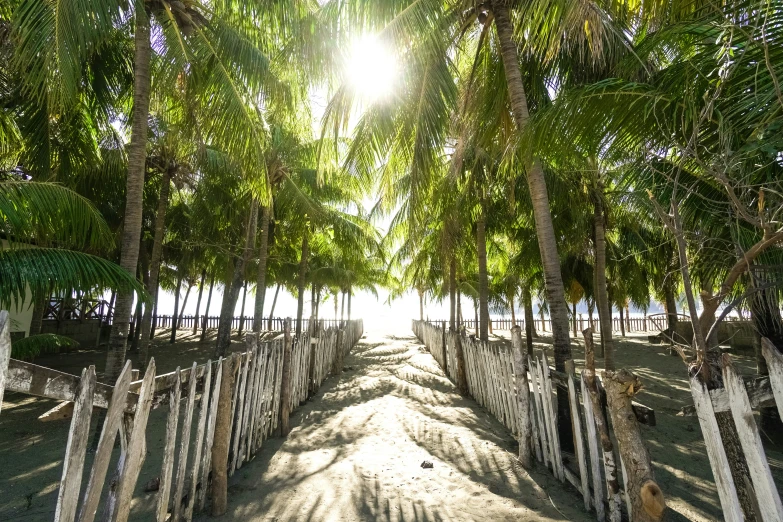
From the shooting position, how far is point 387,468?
459 cm

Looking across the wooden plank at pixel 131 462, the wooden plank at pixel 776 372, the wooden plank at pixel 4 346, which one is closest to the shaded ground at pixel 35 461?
the wooden plank at pixel 131 462

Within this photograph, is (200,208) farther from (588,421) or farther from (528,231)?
(588,421)

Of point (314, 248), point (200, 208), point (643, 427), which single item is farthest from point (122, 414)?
point (314, 248)

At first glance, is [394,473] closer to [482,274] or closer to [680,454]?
[680,454]

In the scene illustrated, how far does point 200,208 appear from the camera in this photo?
1198cm

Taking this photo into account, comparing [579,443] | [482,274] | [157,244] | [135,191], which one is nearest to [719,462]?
[579,443]

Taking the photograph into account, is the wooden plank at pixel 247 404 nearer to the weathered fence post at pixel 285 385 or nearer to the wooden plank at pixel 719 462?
the weathered fence post at pixel 285 385

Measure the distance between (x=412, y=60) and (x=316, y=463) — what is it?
5656mm

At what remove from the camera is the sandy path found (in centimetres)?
358

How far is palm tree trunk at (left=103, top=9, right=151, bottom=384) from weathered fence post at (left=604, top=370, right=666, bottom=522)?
19.3 feet

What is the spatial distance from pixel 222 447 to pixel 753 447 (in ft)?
12.6

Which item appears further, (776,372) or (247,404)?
(247,404)

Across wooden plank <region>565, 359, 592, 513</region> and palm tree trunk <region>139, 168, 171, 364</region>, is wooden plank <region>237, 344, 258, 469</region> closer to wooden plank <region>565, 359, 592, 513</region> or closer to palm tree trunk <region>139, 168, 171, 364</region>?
wooden plank <region>565, 359, 592, 513</region>

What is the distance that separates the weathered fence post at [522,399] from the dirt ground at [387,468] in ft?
0.60
